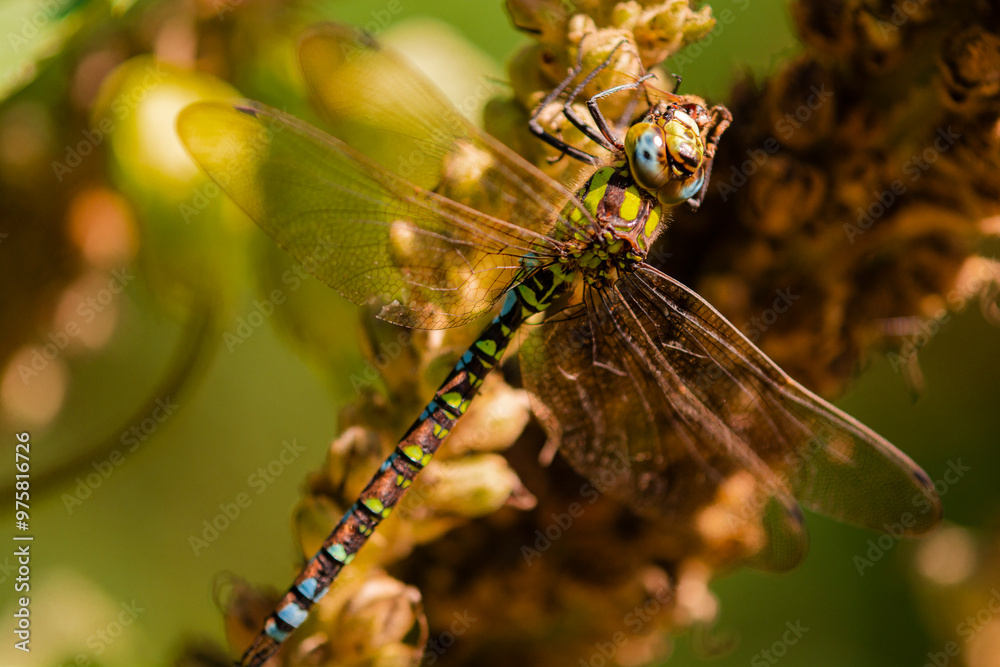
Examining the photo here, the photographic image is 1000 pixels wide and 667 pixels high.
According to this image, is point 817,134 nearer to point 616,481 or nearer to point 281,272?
point 616,481

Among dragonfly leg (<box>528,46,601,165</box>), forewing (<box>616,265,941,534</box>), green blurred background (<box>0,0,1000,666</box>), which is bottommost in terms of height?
green blurred background (<box>0,0,1000,666</box>)

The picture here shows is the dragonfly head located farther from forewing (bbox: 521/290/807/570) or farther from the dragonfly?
forewing (bbox: 521/290/807/570)

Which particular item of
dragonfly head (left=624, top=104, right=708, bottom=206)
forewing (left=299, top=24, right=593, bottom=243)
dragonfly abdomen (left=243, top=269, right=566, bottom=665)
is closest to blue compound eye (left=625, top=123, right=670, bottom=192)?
dragonfly head (left=624, top=104, right=708, bottom=206)

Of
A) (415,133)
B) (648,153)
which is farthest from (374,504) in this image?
(648,153)

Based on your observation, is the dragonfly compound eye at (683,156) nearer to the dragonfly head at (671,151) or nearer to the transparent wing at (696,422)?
the dragonfly head at (671,151)

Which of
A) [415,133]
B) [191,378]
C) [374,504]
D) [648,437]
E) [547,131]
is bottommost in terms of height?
[191,378]

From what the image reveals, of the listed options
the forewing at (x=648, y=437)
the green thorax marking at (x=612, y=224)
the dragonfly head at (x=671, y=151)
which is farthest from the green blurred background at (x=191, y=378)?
the forewing at (x=648, y=437)

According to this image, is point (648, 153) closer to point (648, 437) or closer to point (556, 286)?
point (556, 286)
